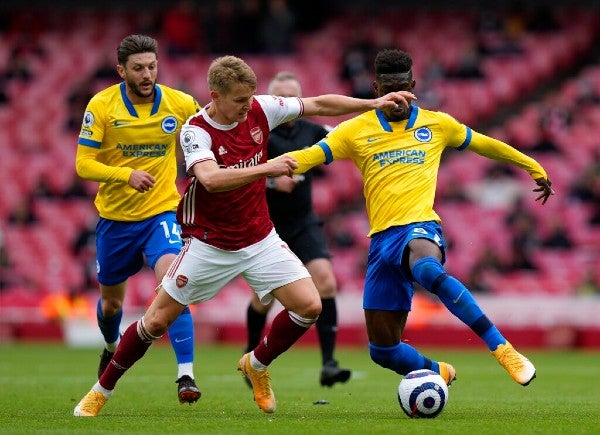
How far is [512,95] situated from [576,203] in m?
4.41

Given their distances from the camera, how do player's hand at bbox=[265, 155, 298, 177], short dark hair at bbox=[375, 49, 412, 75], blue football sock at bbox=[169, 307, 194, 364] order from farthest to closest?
blue football sock at bbox=[169, 307, 194, 364], short dark hair at bbox=[375, 49, 412, 75], player's hand at bbox=[265, 155, 298, 177]

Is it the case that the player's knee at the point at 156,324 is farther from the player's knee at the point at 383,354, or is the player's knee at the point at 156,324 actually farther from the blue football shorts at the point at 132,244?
the player's knee at the point at 383,354

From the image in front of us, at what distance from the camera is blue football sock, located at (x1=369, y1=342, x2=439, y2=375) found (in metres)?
9.21

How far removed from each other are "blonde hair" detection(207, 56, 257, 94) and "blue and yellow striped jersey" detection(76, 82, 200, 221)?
1681mm

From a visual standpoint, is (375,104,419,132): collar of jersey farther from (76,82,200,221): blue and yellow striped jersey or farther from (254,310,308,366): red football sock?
(76,82,200,221): blue and yellow striped jersey

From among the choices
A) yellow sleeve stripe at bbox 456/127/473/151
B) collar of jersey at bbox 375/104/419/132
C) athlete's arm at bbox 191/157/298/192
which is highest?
collar of jersey at bbox 375/104/419/132

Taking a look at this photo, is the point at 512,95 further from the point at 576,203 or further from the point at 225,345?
the point at 225,345

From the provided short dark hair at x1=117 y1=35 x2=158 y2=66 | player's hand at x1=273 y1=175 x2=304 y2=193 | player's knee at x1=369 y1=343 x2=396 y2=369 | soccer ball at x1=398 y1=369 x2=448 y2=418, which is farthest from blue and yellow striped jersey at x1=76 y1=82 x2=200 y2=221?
soccer ball at x1=398 y1=369 x2=448 y2=418

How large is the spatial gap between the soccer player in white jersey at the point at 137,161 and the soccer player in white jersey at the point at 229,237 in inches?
36.7

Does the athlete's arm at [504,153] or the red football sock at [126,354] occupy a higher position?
the athlete's arm at [504,153]

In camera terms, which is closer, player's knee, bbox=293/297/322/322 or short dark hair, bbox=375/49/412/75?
player's knee, bbox=293/297/322/322

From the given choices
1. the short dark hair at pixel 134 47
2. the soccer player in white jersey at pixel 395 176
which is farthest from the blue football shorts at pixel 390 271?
the short dark hair at pixel 134 47

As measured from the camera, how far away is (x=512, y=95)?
26562 millimetres

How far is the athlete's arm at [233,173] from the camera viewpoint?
8133mm
